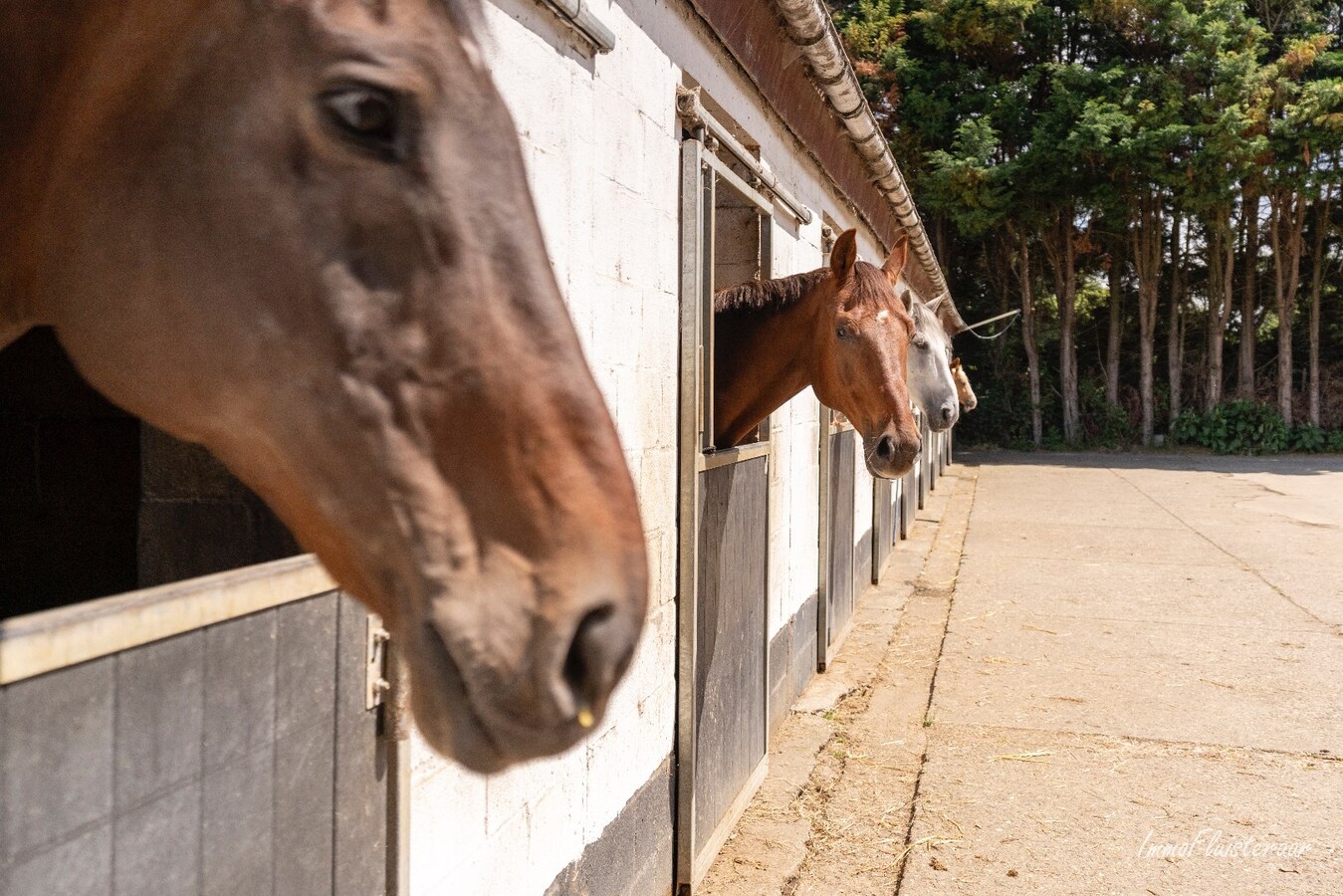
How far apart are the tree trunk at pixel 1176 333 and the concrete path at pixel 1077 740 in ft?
47.2

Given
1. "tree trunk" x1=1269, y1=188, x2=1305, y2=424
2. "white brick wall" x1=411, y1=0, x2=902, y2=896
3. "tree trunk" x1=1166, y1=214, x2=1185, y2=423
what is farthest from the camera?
"tree trunk" x1=1166, y1=214, x2=1185, y2=423

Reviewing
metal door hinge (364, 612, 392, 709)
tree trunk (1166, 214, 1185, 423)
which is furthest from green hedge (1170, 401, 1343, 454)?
metal door hinge (364, 612, 392, 709)

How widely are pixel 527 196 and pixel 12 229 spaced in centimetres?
55

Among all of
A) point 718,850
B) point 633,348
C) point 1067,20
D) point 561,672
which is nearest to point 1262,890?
point 718,850

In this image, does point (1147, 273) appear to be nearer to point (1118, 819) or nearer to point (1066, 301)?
point (1066, 301)

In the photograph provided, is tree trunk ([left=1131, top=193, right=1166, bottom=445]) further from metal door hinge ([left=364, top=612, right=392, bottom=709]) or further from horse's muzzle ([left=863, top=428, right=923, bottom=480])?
metal door hinge ([left=364, top=612, right=392, bottom=709])

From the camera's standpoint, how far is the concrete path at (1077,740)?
137 inches

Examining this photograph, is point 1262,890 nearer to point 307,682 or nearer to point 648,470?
point 648,470

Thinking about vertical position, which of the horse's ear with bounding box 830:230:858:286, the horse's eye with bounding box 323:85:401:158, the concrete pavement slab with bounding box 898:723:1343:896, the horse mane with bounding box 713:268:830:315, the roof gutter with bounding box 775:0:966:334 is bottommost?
the concrete pavement slab with bounding box 898:723:1343:896

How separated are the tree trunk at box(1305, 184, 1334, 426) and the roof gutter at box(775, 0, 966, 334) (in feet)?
56.9

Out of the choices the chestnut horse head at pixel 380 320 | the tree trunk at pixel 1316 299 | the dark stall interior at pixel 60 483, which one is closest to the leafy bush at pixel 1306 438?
the tree trunk at pixel 1316 299

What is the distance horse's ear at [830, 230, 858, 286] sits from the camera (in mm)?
4238

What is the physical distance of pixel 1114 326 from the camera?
22719mm

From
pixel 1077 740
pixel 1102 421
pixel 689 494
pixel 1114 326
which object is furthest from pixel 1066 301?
pixel 689 494
